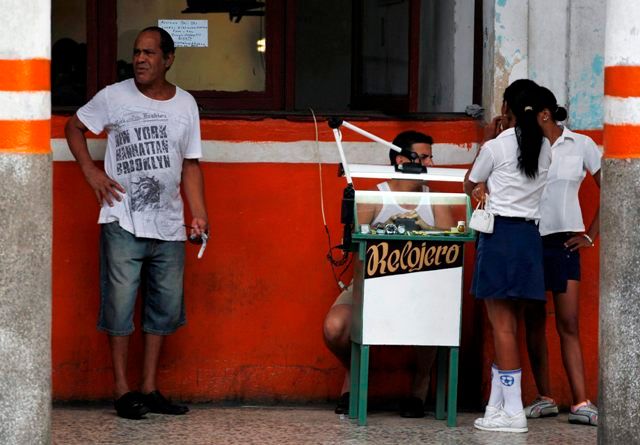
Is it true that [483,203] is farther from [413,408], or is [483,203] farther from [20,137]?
[20,137]

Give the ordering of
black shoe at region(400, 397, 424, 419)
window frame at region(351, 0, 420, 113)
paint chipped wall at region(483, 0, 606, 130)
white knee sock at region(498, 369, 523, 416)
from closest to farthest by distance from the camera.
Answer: white knee sock at region(498, 369, 523, 416)
black shoe at region(400, 397, 424, 419)
paint chipped wall at region(483, 0, 606, 130)
window frame at region(351, 0, 420, 113)

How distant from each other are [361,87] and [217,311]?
1789 millimetres

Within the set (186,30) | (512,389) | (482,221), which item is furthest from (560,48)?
(186,30)

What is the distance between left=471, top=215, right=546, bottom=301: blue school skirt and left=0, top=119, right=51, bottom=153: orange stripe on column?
251 centimetres

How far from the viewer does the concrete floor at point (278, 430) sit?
7309mm

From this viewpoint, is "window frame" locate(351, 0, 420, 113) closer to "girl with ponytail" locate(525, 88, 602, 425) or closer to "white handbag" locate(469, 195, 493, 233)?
"girl with ponytail" locate(525, 88, 602, 425)

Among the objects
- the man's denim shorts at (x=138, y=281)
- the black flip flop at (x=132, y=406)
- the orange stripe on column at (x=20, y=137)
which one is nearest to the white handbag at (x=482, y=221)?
the man's denim shorts at (x=138, y=281)

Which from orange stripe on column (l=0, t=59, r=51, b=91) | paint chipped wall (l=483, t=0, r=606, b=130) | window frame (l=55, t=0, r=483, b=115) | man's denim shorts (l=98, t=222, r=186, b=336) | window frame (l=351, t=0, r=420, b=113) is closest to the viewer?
orange stripe on column (l=0, t=59, r=51, b=91)

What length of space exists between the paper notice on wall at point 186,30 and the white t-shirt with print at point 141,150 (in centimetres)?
73

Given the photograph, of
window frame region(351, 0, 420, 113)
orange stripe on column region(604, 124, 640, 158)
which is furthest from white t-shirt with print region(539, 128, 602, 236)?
orange stripe on column region(604, 124, 640, 158)

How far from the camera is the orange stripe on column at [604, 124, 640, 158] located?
609 centimetres

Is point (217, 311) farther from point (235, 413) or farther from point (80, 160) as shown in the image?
point (80, 160)

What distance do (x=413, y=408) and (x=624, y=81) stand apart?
250 cm

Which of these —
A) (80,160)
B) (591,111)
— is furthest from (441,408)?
(80,160)
